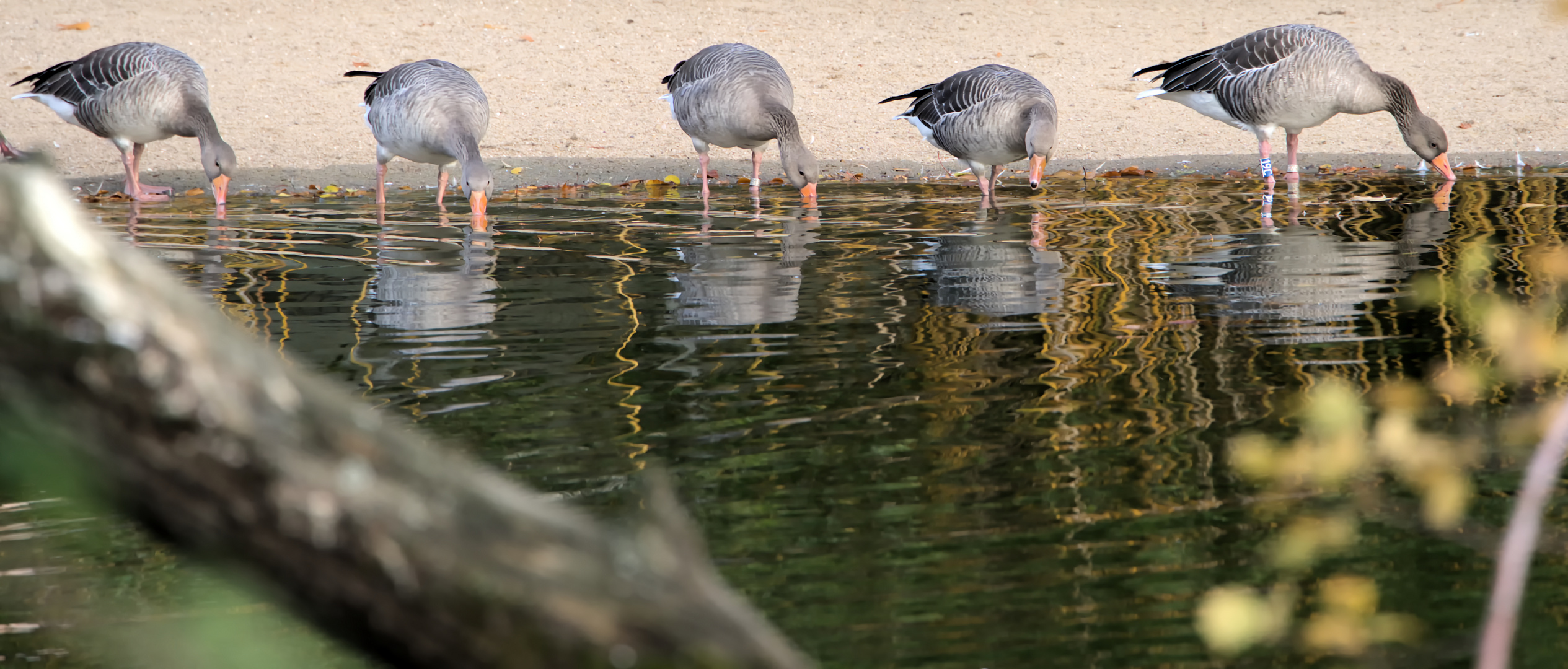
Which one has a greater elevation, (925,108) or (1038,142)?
(925,108)

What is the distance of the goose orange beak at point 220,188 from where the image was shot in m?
12.7

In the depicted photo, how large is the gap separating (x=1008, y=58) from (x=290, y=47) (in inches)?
410

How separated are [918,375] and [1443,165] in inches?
386

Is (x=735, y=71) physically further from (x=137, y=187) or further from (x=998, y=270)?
(x=998, y=270)

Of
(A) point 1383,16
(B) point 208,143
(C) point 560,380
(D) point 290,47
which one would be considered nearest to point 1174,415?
(C) point 560,380

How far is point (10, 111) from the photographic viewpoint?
1697 centimetres

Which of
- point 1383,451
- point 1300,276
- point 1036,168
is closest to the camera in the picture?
point 1383,451

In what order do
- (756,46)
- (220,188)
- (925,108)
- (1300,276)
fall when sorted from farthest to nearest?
(756,46), (925,108), (220,188), (1300,276)

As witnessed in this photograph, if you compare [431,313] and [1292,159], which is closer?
[431,313]

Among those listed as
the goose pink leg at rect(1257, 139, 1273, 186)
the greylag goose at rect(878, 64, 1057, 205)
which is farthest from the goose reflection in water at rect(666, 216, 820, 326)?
the goose pink leg at rect(1257, 139, 1273, 186)

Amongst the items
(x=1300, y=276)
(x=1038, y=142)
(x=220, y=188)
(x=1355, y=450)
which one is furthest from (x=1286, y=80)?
(x=1355, y=450)

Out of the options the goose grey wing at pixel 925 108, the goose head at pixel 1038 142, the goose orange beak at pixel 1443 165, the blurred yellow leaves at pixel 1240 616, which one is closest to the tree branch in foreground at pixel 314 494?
the blurred yellow leaves at pixel 1240 616

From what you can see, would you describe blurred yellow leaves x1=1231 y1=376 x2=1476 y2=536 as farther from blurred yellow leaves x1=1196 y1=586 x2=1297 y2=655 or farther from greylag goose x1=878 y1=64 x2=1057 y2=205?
greylag goose x1=878 y1=64 x2=1057 y2=205

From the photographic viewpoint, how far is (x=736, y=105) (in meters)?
14.1
